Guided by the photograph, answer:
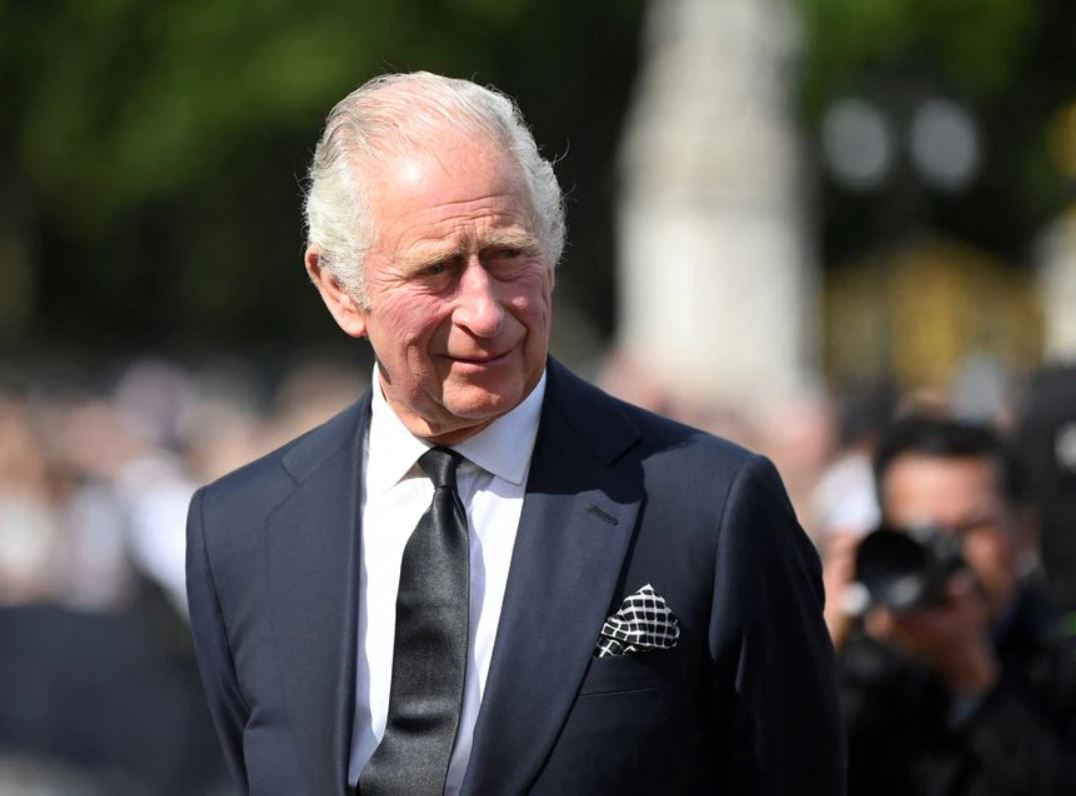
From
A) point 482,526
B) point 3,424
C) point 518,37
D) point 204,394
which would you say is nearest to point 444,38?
point 518,37

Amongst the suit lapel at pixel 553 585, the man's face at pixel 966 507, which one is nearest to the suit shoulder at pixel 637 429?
the suit lapel at pixel 553 585

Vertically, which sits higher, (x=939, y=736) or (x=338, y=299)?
(x=338, y=299)

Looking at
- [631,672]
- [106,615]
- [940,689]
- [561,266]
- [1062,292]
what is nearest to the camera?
[631,672]

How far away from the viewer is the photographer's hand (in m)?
4.94

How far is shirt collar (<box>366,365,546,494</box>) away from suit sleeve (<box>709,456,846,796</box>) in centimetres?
37

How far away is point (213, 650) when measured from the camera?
13.4 ft

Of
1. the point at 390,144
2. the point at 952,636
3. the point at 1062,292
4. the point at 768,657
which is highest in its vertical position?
the point at 390,144

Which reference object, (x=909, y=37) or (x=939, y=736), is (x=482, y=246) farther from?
(x=909, y=37)

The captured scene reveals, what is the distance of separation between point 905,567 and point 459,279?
4.59 ft

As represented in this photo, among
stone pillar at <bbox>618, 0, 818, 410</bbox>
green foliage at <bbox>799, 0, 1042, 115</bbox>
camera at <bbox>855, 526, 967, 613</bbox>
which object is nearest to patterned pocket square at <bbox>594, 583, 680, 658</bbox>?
camera at <bbox>855, 526, 967, 613</bbox>

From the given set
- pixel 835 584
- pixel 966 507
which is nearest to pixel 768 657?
pixel 835 584

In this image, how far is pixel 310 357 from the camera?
105 feet

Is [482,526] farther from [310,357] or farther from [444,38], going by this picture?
[310,357]

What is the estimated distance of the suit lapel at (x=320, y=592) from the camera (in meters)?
3.85
